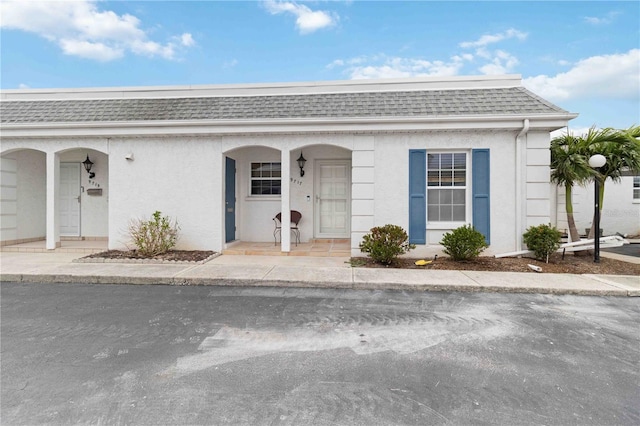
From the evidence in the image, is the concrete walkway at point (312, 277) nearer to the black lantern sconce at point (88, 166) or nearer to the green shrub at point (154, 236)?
the green shrub at point (154, 236)

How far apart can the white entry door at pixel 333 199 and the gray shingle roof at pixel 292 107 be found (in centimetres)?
196

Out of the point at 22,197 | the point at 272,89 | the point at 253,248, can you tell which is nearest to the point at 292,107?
the point at 272,89

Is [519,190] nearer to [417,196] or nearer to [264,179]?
[417,196]

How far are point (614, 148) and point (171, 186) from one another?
1105 centimetres

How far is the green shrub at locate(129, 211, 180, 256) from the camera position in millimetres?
7410

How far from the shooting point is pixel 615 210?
1295cm

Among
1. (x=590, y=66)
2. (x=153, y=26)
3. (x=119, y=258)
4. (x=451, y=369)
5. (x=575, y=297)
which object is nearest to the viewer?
(x=451, y=369)

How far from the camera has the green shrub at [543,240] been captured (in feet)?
22.5

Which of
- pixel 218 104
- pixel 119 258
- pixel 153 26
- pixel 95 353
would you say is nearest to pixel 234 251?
pixel 119 258

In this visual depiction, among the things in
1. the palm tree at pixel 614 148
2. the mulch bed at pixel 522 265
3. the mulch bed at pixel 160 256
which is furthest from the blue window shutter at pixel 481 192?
the mulch bed at pixel 160 256

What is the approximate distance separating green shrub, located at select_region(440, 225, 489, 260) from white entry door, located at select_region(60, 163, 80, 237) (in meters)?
11.1

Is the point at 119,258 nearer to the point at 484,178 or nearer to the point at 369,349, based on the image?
the point at 369,349

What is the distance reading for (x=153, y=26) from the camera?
11453 mm

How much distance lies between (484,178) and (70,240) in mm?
12209
